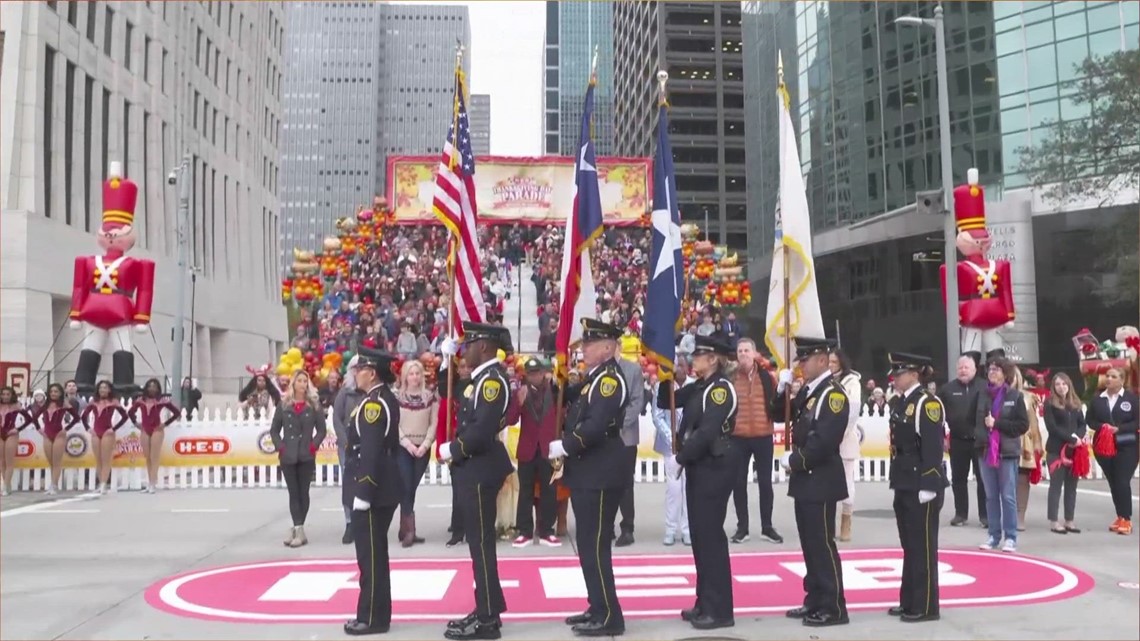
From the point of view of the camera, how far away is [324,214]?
15212cm

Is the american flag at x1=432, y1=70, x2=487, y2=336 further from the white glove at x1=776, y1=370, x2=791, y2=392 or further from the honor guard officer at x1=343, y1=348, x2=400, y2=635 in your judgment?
the white glove at x1=776, y1=370, x2=791, y2=392

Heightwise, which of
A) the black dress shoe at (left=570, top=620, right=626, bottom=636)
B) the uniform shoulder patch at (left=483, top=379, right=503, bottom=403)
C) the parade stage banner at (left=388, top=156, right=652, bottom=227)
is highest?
the parade stage banner at (left=388, top=156, right=652, bottom=227)

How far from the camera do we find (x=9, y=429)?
13.1 meters

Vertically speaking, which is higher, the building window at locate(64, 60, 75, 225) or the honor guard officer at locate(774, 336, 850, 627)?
the building window at locate(64, 60, 75, 225)

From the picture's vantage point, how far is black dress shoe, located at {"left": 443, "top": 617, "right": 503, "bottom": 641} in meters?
5.51

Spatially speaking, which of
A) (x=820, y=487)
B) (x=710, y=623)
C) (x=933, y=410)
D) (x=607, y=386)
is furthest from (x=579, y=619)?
(x=933, y=410)

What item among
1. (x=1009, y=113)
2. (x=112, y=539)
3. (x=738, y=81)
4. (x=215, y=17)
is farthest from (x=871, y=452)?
(x=215, y=17)

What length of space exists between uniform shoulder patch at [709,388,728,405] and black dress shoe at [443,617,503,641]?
6.53ft

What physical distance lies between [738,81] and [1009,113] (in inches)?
875

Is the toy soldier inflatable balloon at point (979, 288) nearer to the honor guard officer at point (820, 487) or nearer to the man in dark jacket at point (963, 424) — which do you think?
the man in dark jacket at point (963, 424)

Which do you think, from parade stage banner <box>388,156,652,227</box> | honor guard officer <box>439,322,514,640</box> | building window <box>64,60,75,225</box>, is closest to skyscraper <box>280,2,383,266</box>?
parade stage banner <box>388,156,652,227</box>

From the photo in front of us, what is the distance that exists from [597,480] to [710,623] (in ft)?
3.90

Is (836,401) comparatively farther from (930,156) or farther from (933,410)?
(930,156)

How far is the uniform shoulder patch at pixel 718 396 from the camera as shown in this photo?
584 centimetres
